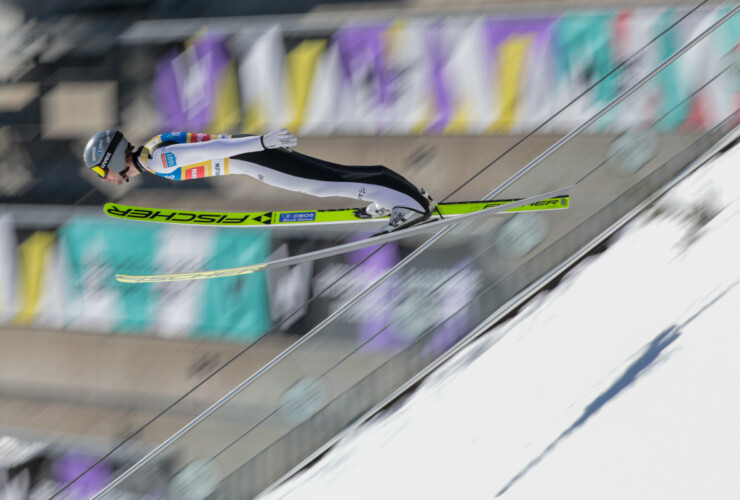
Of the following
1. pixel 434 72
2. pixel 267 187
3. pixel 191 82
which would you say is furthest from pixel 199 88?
pixel 434 72

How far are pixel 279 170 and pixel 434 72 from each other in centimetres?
225

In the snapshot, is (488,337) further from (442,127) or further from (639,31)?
(639,31)

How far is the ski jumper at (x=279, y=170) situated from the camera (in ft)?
15.0

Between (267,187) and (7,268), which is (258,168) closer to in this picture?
(267,187)

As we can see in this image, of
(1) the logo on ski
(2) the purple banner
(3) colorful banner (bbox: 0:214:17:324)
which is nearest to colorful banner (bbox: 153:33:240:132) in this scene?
(2) the purple banner

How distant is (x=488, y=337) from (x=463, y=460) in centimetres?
100

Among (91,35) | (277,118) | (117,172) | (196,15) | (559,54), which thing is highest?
(91,35)

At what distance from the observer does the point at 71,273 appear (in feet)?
23.5

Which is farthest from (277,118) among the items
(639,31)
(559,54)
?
(639,31)

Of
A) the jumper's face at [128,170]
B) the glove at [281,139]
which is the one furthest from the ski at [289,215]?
the glove at [281,139]

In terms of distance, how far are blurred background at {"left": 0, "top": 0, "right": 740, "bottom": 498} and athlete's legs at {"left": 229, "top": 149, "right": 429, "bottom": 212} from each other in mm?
725

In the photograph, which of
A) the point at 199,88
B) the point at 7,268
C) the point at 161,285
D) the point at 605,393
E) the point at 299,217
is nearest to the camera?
the point at 605,393

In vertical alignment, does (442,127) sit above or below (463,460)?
above

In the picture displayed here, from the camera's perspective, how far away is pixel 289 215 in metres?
5.33
